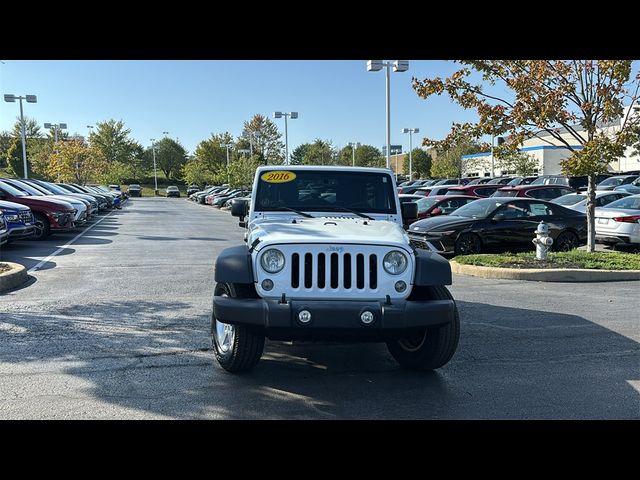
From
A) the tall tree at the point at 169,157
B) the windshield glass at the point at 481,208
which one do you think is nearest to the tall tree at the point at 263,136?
the tall tree at the point at 169,157

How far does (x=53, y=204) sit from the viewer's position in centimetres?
1639

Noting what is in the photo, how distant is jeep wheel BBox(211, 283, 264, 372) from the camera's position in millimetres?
4773

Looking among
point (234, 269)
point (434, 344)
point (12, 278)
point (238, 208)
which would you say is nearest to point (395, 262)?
point (434, 344)

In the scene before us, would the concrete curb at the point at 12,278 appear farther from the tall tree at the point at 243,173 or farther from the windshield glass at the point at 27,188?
the tall tree at the point at 243,173

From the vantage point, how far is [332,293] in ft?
14.8

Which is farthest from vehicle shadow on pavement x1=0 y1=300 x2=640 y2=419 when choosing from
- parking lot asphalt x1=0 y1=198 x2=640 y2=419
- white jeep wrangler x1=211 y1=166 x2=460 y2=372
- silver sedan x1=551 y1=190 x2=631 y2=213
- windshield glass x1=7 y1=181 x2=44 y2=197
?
windshield glass x1=7 y1=181 x2=44 y2=197

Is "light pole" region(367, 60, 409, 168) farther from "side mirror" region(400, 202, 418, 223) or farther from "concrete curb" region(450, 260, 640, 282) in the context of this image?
"side mirror" region(400, 202, 418, 223)

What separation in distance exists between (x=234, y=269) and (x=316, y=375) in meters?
1.27

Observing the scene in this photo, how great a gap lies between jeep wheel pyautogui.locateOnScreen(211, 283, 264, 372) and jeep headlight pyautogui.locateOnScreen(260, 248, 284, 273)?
0.29 m

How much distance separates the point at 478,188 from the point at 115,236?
12933 mm

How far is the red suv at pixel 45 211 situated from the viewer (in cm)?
1614

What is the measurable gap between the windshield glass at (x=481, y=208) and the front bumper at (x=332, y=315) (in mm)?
8990
